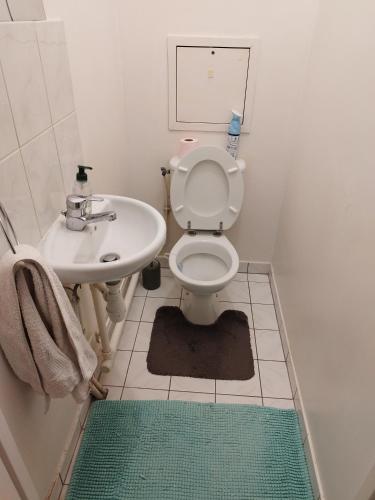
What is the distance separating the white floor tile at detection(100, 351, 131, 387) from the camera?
155 cm

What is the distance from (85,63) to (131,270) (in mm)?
813

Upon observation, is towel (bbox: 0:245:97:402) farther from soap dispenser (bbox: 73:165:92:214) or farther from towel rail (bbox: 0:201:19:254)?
soap dispenser (bbox: 73:165:92:214)

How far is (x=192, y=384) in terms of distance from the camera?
1.55 meters

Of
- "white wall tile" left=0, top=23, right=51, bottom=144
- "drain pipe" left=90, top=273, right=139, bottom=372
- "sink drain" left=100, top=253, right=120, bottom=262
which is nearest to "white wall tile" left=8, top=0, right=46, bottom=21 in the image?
"white wall tile" left=0, top=23, right=51, bottom=144

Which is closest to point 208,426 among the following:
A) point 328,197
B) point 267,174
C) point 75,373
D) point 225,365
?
point 225,365

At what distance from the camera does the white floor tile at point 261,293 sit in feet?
6.66

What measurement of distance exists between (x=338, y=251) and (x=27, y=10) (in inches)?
44.2

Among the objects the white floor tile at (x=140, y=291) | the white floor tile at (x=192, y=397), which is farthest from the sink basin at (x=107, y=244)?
the white floor tile at (x=140, y=291)

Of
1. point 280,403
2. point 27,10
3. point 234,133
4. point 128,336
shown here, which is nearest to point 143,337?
point 128,336

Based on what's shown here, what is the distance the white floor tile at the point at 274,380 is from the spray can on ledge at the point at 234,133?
1.08 metres

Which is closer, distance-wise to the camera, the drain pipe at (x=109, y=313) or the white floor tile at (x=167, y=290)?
the drain pipe at (x=109, y=313)

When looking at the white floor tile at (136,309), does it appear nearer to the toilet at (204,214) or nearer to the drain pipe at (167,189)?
the toilet at (204,214)

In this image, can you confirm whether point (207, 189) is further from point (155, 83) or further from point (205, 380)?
point (205, 380)

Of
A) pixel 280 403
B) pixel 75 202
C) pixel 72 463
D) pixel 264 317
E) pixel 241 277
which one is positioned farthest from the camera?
pixel 241 277
